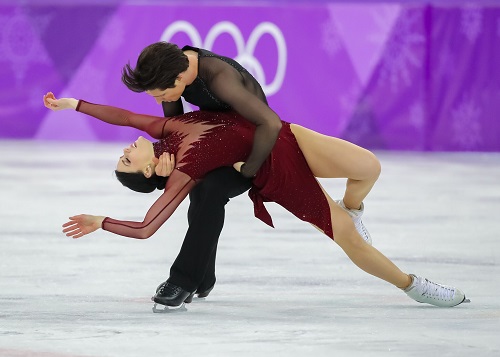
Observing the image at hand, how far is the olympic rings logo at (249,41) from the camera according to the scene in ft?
43.5

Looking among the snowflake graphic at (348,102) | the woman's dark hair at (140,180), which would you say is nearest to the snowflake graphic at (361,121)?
the snowflake graphic at (348,102)

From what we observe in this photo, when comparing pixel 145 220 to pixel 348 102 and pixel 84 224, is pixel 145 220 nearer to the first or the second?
pixel 84 224

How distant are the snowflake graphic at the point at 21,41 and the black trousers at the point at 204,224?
364 inches

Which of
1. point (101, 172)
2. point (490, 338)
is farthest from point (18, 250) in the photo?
point (101, 172)

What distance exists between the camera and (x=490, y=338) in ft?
13.9

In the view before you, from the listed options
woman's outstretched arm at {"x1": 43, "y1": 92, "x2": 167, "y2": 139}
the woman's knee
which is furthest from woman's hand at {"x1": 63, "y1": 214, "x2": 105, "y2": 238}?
the woman's knee

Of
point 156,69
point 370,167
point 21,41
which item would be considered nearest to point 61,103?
point 156,69

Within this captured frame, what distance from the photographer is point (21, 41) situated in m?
13.9

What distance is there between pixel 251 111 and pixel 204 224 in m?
0.53

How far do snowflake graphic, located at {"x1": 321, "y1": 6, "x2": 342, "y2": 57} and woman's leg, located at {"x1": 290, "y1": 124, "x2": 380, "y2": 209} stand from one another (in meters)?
8.39

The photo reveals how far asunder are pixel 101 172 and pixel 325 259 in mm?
4777

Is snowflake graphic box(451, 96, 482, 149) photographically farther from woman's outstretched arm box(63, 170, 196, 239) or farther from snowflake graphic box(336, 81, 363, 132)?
woman's outstretched arm box(63, 170, 196, 239)

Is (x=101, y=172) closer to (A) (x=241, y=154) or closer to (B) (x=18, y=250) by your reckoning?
(B) (x=18, y=250)

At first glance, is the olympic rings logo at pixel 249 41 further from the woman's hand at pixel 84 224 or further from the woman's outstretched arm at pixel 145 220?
the woman's hand at pixel 84 224
